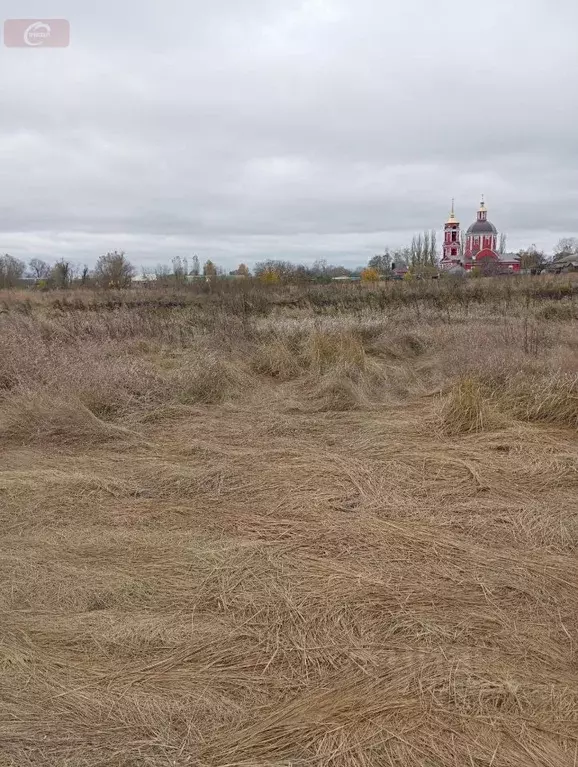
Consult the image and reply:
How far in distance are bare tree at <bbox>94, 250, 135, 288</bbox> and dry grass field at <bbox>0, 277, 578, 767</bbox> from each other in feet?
81.3

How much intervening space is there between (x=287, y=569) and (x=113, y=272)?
3062 centimetres

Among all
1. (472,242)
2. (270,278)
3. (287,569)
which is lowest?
A: (287,569)

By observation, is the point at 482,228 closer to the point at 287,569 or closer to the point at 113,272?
the point at 113,272

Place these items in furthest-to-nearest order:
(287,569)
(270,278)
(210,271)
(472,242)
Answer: (472,242) < (210,271) < (270,278) < (287,569)

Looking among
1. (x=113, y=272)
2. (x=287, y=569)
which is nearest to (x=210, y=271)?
(x=113, y=272)

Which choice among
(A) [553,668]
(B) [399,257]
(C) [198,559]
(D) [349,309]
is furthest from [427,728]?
(B) [399,257]

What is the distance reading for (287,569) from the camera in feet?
9.52

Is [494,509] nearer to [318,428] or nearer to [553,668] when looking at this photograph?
[553,668]

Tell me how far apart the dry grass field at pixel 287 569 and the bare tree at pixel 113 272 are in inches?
976

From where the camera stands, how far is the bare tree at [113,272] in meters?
Result: 30.4

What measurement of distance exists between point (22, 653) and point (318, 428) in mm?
3573

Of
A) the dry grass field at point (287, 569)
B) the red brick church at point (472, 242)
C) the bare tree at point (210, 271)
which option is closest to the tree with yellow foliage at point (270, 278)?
the bare tree at point (210, 271)

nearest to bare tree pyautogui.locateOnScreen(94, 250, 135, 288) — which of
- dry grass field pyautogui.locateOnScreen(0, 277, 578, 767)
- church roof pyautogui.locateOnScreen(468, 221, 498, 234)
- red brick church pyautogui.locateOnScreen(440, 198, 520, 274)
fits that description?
dry grass field pyautogui.locateOnScreen(0, 277, 578, 767)

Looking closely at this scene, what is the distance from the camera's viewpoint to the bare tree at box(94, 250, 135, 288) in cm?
3038
